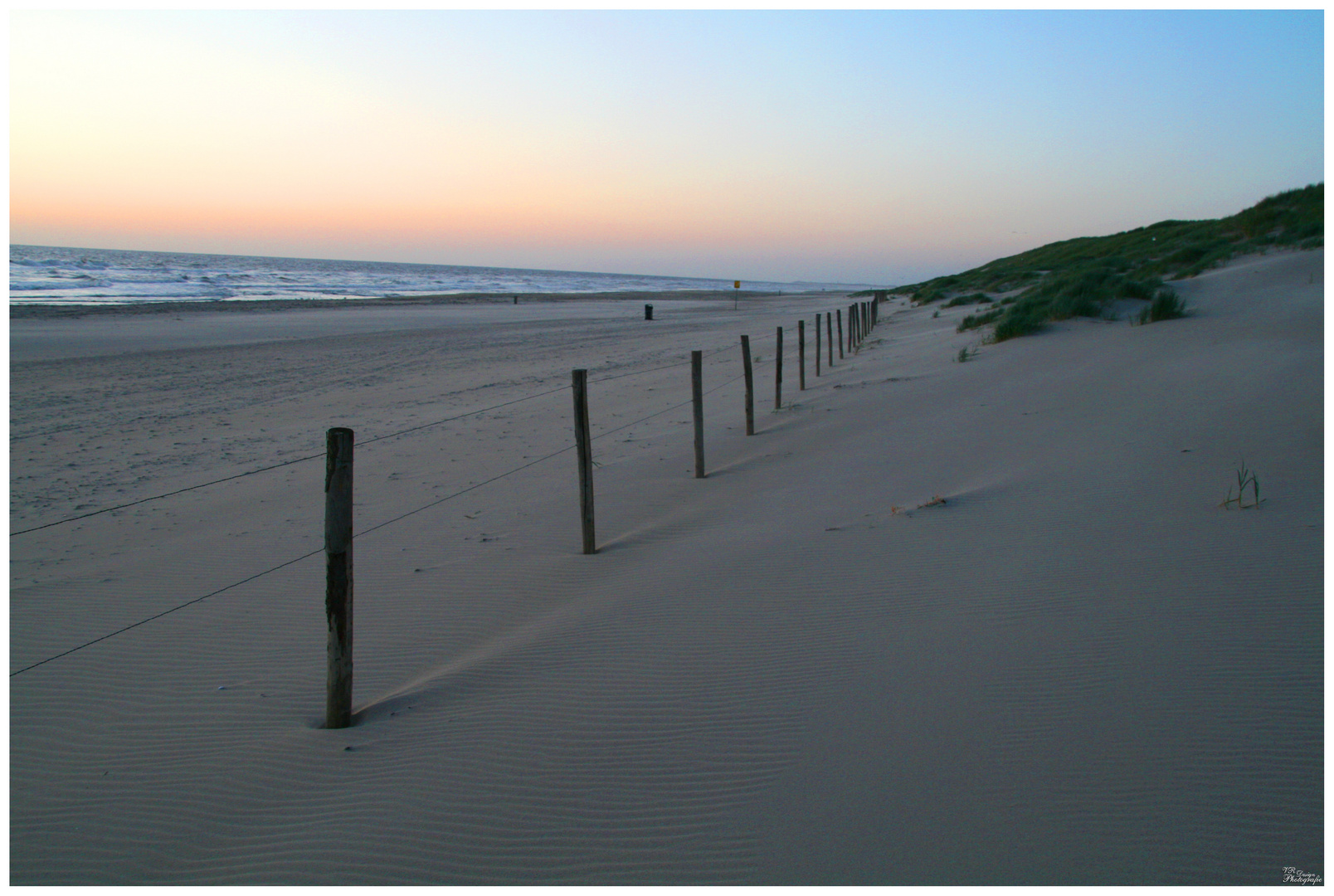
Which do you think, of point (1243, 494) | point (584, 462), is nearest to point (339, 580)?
point (584, 462)

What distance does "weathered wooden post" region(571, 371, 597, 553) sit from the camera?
261 inches

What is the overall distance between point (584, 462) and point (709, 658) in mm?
2438

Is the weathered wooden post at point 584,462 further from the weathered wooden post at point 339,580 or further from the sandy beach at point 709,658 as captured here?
the weathered wooden post at point 339,580

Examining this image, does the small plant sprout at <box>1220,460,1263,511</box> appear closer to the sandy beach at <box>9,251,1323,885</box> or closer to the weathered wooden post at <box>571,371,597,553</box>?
the sandy beach at <box>9,251,1323,885</box>

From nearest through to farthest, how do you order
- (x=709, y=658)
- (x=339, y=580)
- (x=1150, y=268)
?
(x=339, y=580) < (x=709, y=658) < (x=1150, y=268)

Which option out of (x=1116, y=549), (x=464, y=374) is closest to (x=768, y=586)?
(x=1116, y=549)

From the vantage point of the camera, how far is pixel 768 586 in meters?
5.62

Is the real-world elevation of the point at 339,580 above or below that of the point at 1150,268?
below

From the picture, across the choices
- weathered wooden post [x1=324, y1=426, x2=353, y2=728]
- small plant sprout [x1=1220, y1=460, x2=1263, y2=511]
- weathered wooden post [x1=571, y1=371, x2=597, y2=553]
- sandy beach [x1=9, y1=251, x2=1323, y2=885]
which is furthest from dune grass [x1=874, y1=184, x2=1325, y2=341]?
weathered wooden post [x1=324, y1=426, x2=353, y2=728]

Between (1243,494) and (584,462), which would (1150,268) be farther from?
(584,462)

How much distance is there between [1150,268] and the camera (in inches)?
1014

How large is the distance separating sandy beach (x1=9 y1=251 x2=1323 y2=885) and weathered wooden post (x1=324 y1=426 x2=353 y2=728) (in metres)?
0.17

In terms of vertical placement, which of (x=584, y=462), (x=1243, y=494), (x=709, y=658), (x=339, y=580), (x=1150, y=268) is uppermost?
(x=1150, y=268)

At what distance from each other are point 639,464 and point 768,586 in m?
4.56
